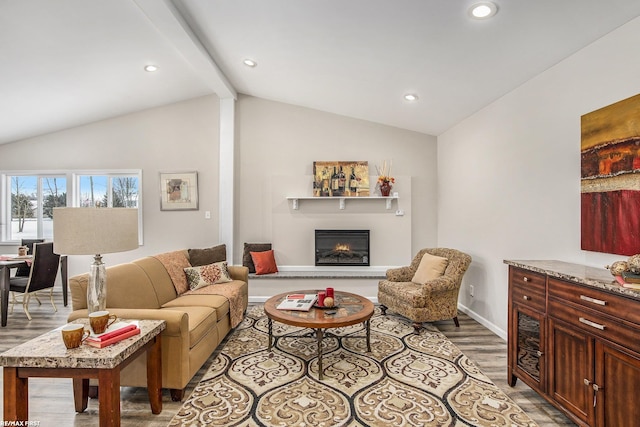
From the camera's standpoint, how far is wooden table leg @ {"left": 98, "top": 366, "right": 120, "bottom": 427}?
1647mm

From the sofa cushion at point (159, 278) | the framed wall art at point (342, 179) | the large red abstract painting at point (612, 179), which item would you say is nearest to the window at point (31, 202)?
the sofa cushion at point (159, 278)

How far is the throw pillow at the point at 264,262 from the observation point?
4.75 meters

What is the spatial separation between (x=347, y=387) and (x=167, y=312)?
1.41m

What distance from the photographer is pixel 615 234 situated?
2.12 m

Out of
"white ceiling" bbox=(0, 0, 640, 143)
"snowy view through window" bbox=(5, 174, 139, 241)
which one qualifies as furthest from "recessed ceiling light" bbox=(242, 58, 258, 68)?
"snowy view through window" bbox=(5, 174, 139, 241)

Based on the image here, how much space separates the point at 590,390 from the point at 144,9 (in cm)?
409

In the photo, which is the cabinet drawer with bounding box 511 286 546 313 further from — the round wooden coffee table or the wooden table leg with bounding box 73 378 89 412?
the wooden table leg with bounding box 73 378 89 412

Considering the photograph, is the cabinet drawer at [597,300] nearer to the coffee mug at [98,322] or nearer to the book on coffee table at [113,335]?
the book on coffee table at [113,335]

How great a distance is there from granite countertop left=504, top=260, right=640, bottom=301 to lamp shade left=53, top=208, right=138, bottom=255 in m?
2.70

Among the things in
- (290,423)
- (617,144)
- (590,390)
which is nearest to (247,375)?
(290,423)

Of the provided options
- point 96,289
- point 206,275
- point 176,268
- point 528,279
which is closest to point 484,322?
point 528,279

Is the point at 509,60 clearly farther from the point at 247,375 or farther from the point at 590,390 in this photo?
the point at 247,375

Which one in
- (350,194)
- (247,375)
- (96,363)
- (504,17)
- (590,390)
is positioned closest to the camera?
(96,363)

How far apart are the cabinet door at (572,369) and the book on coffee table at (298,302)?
70.5 inches
